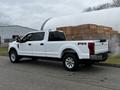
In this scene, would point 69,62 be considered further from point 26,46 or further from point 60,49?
point 26,46

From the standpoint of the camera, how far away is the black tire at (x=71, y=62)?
32.2 ft

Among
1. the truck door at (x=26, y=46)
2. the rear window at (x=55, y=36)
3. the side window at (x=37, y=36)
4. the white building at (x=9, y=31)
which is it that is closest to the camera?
the rear window at (x=55, y=36)

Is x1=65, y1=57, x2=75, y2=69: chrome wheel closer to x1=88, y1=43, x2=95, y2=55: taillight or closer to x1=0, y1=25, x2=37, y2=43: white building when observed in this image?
x1=88, y1=43, x2=95, y2=55: taillight

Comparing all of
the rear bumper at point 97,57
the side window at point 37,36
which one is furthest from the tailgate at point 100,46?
the side window at point 37,36

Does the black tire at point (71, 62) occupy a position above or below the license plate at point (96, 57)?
below

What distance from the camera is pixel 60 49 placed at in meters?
10.4

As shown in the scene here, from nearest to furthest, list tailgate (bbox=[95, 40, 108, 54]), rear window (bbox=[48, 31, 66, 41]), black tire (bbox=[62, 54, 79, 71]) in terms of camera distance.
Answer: tailgate (bbox=[95, 40, 108, 54]) → black tire (bbox=[62, 54, 79, 71]) → rear window (bbox=[48, 31, 66, 41])

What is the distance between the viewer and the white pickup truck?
9.45m

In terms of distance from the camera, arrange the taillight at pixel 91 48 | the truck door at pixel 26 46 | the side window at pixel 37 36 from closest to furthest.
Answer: the taillight at pixel 91 48 < the side window at pixel 37 36 < the truck door at pixel 26 46

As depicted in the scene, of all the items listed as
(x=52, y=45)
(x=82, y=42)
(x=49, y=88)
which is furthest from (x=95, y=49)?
(x=49, y=88)

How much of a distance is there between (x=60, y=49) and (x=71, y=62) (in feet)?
2.88

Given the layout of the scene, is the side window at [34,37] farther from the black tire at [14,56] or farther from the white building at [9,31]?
the white building at [9,31]

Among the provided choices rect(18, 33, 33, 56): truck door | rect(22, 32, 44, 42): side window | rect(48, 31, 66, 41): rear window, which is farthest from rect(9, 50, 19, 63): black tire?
rect(48, 31, 66, 41): rear window

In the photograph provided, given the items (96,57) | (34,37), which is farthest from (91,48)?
(34,37)
